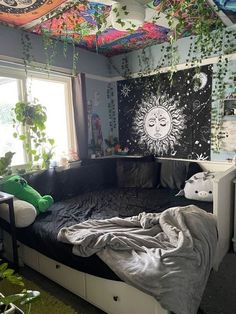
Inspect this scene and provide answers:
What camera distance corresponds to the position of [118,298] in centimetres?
149

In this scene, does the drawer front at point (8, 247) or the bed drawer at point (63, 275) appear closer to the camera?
the bed drawer at point (63, 275)

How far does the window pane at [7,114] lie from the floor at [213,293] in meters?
1.42

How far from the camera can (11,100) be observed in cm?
284

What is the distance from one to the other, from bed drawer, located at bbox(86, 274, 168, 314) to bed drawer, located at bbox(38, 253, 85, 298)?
3.2 inches

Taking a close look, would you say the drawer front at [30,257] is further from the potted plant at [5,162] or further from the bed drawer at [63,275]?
the potted plant at [5,162]

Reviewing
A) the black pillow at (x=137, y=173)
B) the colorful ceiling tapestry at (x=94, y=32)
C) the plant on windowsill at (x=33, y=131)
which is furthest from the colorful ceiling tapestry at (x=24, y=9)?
the black pillow at (x=137, y=173)

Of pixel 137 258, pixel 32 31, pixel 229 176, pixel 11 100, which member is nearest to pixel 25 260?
pixel 137 258

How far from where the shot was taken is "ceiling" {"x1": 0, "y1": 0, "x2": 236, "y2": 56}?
214 cm

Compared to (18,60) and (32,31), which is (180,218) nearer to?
(18,60)

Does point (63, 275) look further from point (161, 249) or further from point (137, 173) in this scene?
point (137, 173)

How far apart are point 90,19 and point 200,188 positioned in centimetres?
213

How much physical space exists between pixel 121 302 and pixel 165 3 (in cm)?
244

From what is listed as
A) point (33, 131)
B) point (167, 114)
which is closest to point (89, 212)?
point (33, 131)

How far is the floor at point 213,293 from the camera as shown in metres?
1.62
